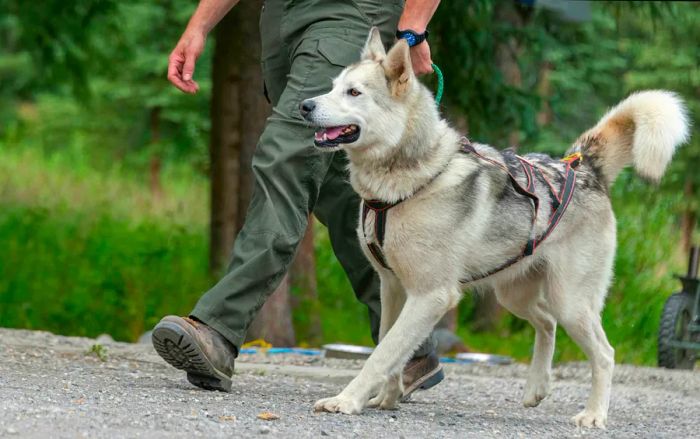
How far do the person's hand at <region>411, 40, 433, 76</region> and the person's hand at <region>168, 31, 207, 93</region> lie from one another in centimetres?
98

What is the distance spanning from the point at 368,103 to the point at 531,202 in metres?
0.88

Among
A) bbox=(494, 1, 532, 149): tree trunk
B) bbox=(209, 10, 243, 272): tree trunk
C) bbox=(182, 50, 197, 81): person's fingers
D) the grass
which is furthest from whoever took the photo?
the grass

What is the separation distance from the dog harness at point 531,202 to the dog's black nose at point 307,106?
0.49 m

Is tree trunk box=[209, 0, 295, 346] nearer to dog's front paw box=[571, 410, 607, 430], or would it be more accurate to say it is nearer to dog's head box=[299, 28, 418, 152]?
dog's front paw box=[571, 410, 607, 430]

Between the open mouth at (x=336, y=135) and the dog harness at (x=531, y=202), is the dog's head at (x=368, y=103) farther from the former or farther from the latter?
the dog harness at (x=531, y=202)

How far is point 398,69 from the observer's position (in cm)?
472

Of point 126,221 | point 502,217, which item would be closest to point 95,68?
point 126,221

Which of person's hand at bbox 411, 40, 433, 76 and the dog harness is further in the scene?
person's hand at bbox 411, 40, 433, 76

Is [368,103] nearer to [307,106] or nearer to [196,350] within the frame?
[307,106]

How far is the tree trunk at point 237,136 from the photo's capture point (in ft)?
29.7

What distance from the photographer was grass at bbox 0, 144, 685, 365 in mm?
10758

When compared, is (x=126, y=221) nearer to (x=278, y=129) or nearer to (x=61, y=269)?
(x=61, y=269)

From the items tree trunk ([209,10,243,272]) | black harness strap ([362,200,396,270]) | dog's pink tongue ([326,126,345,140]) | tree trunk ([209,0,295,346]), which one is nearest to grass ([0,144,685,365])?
tree trunk ([209,10,243,272])

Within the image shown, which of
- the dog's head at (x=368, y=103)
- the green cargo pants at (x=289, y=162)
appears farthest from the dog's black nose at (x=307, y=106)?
the green cargo pants at (x=289, y=162)
